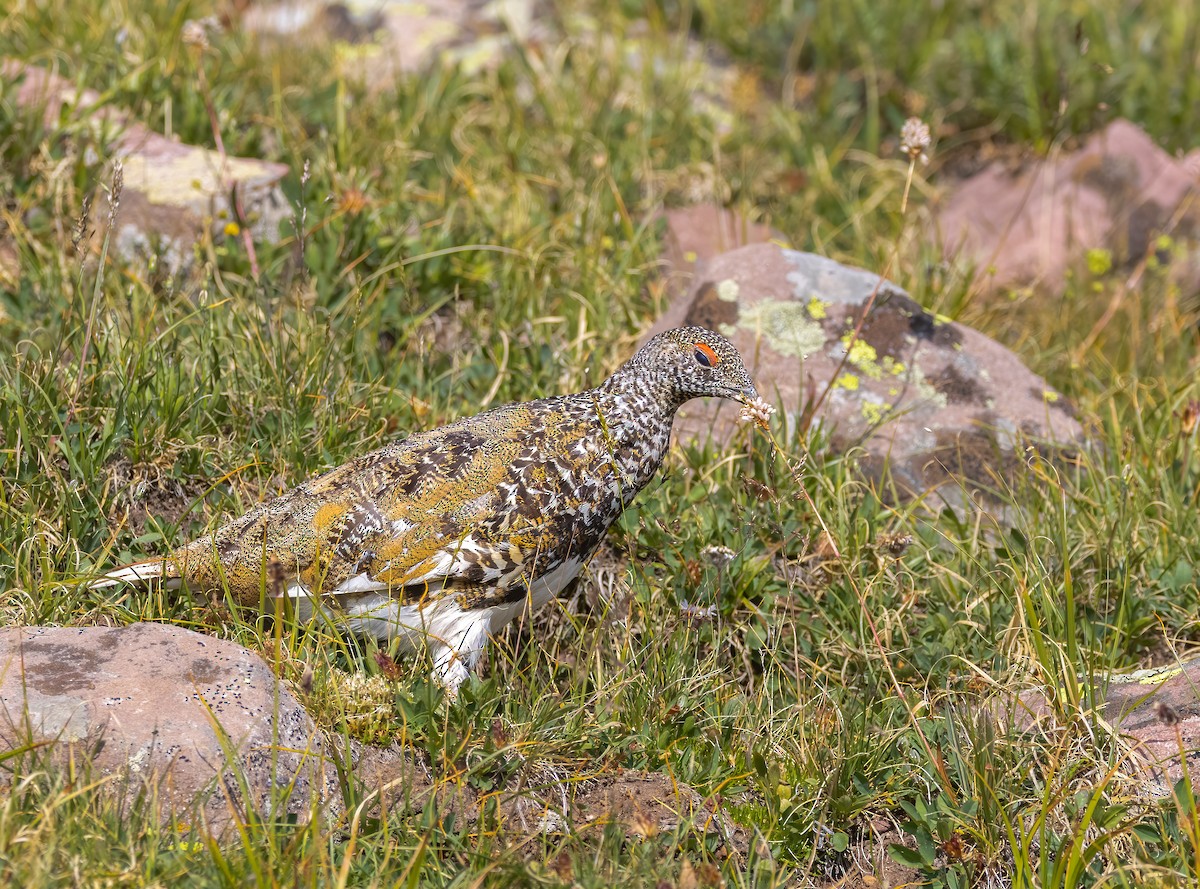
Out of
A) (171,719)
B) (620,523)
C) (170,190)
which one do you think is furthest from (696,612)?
(170,190)

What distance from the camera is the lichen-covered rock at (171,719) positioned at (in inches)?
125

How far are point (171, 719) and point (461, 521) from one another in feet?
3.46

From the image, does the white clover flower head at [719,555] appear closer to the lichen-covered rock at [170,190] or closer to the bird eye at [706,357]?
the bird eye at [706,357]

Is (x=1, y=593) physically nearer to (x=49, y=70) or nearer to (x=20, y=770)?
(x=20, y=770)

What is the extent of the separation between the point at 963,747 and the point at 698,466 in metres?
1.56

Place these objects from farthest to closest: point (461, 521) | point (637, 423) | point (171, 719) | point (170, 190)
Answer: point (170, 190) → point (637, 423) → point (461, 521) → point (171, 719)

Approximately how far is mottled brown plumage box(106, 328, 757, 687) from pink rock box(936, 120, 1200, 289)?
12.8ft

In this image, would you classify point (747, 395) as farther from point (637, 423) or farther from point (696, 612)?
point (696, 612)

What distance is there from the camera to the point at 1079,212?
7660mm

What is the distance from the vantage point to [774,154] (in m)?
8.09

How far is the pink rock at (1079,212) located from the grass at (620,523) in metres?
0.22

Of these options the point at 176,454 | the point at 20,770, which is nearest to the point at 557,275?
the point at 176,454

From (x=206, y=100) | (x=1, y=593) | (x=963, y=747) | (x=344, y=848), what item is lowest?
(x=963, y=747)

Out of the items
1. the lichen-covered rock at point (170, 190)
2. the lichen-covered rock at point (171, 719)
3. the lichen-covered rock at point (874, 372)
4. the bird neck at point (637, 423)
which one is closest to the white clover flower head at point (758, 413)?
the bird neck at point (637, 423)
